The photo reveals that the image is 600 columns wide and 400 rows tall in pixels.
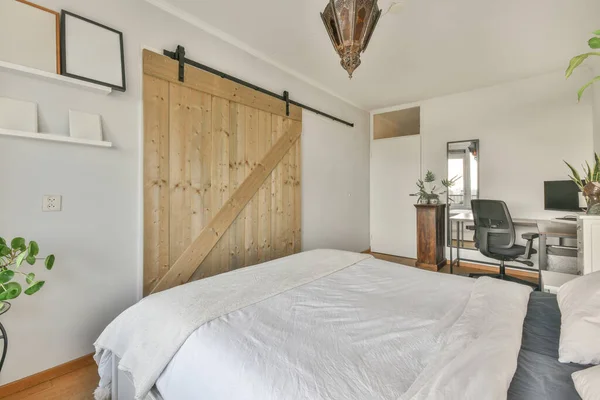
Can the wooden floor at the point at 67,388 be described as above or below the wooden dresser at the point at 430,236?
below

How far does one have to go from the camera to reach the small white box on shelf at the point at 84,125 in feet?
5.73

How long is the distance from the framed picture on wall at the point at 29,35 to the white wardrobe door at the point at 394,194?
172 inches

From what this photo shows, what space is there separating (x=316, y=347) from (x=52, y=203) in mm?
1833

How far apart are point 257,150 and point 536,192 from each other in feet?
11.9

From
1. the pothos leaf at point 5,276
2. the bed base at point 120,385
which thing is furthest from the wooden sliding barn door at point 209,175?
the pothos leaf at point 5,276

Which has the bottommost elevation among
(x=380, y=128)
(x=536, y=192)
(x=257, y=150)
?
(x=536, y=192)

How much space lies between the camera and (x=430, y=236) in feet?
13.2

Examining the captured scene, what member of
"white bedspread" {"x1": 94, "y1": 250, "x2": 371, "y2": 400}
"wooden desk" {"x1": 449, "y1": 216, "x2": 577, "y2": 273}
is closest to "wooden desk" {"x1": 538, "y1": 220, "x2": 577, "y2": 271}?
"wooden desk" {"x1": 449, "y1": 216, "x2": 577, "y2": 273}

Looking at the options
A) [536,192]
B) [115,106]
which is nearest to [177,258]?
[115,106]

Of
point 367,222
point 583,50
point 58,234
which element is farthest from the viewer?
point 367,222

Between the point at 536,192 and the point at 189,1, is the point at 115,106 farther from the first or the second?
the point at 536,192

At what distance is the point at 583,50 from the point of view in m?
2.84

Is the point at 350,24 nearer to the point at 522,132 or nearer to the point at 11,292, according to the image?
the point at 11,292

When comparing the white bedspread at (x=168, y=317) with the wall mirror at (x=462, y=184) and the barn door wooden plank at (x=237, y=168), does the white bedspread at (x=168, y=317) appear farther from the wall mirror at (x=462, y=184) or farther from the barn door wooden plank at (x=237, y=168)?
the wall mirror at (x=462, y=184)
